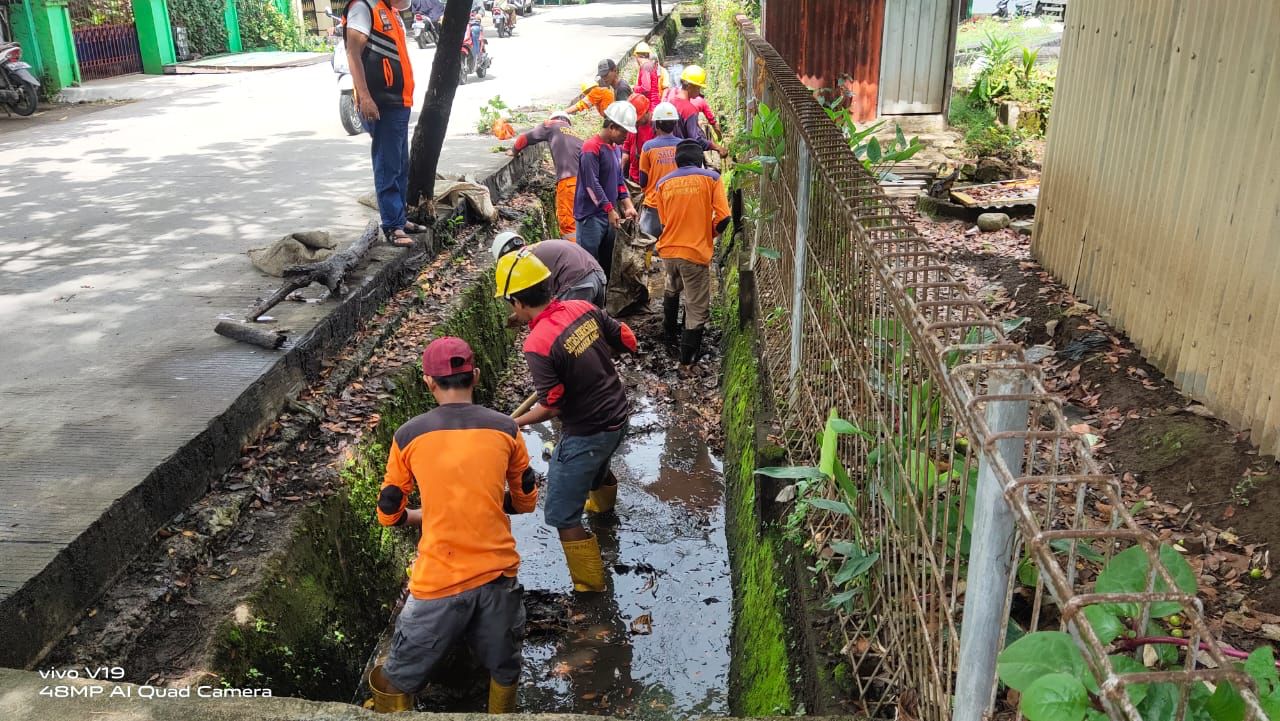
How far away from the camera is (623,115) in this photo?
7.80m

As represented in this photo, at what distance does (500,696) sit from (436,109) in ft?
17.2

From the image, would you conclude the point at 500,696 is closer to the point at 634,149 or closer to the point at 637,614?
the point at 637,614

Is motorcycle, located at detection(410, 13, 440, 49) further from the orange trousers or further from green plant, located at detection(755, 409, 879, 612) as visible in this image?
green plant, located at detection(755, 409, 879, 612)

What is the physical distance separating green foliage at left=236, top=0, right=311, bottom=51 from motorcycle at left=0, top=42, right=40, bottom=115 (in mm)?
9491

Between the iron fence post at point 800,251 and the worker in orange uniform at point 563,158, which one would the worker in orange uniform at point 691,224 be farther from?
the iron fence post at point 800,251

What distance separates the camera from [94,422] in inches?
171

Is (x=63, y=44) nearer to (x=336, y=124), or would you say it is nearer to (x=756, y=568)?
(x=336, y=124)

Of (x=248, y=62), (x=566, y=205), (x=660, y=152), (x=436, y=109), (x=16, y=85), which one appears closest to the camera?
(x=436, y=109)

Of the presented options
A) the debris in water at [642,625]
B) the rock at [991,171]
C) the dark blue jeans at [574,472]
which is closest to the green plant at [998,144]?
the rock at [991,171]

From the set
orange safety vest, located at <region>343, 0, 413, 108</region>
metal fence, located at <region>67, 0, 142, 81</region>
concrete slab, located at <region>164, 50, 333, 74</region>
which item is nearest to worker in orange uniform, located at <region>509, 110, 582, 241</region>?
orange safety vest, located at <region>343, 0, 413, 108</region>

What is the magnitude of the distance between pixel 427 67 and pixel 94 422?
52.4ft

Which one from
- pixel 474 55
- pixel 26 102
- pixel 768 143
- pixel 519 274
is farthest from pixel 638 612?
pixel 474 55

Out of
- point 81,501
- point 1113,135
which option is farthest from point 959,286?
point 1113,135

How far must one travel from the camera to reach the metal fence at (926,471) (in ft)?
4.54
